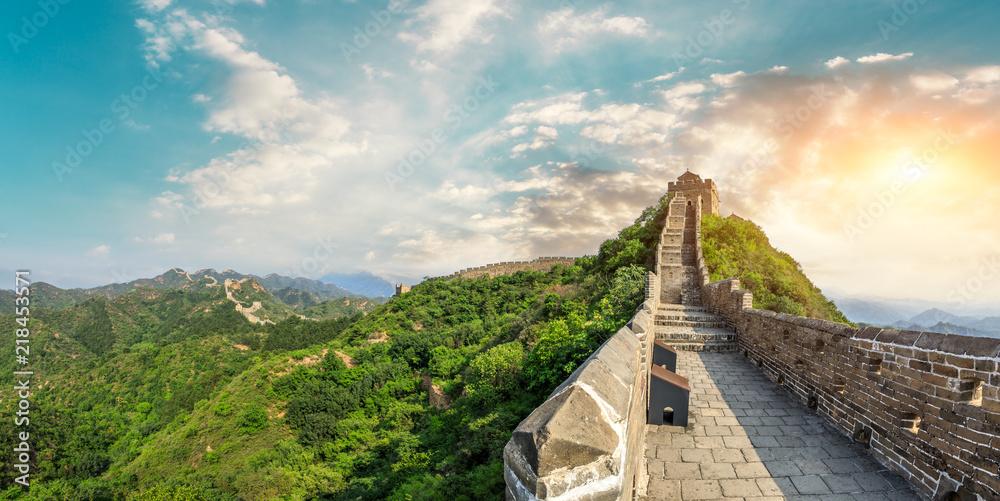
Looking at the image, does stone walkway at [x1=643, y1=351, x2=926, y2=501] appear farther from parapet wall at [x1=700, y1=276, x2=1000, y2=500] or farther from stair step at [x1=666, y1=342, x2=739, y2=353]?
stair step at [x1=666, y1=342, x2=739, y2=353]

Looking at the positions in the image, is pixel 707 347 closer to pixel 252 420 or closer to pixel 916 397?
pixel 916 397

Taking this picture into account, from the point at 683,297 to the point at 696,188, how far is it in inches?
381

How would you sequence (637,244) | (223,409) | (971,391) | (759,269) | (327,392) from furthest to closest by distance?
1. (327,392)
2. (223,409)
3. (637,244)
4. (759,269)
5. (971,391)

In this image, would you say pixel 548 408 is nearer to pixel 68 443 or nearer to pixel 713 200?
pixel 713 200

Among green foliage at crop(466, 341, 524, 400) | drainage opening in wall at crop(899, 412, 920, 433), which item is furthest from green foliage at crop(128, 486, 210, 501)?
drainage opening in wall at crop(899, 412, 920, 433)

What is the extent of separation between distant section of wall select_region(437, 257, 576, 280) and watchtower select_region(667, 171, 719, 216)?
17.3 metres

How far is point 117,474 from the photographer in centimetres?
2553

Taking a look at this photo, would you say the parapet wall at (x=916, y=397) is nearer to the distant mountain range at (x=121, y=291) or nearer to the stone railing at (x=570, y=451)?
the stone railing at (x=570, y=451)

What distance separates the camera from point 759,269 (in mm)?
15211

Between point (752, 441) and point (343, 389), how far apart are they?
1184 inches

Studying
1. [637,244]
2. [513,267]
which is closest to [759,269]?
[637,244]

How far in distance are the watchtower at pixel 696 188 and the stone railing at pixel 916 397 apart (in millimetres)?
18083

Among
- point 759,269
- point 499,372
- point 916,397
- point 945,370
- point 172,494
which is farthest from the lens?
point 172,494

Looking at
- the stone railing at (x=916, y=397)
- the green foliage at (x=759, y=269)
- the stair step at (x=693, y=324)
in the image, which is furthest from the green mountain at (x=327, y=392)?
the stone railing at (x=916, y=397)
